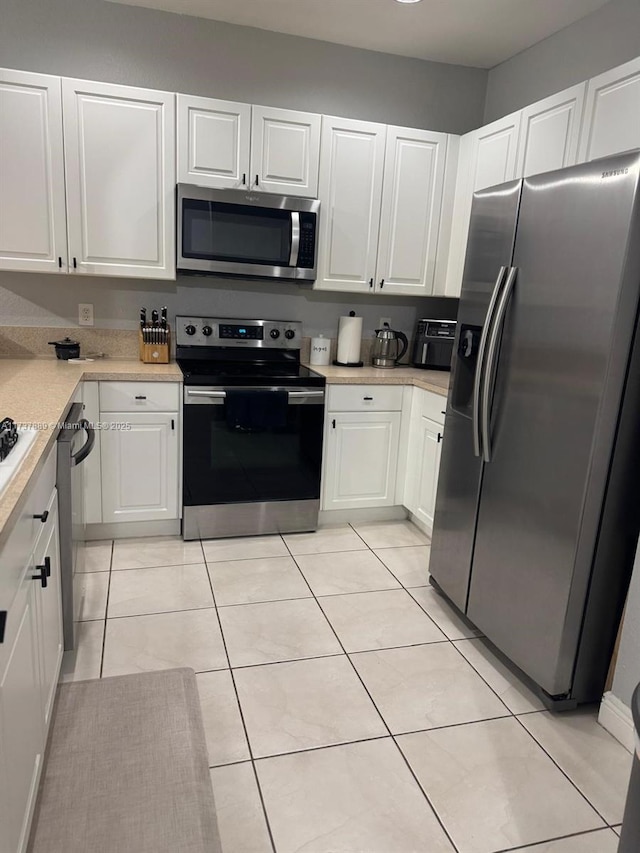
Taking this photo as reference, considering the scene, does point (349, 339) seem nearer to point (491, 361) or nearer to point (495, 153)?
point (495, 153)

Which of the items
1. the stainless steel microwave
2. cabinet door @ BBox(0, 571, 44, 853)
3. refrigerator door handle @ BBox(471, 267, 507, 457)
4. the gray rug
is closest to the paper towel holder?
the stainless steel microwave

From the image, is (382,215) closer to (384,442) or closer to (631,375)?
(384,442)

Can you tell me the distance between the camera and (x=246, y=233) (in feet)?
10.2

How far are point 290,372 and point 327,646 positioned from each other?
156cm

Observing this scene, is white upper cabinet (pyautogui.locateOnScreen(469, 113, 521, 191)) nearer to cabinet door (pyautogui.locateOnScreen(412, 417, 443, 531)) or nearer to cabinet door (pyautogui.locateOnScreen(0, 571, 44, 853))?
cabinet door (pyautogui.locateOnScreen(412, 417, 443, 531))

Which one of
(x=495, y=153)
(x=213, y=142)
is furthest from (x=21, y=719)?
(x=495, y=153)

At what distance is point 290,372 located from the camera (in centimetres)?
331

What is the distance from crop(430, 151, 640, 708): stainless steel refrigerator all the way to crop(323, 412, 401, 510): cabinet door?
998 millimetres

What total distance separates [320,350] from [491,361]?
1594 millimetres

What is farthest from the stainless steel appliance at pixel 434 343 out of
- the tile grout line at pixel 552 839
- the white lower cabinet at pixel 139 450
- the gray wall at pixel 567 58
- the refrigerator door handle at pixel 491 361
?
the tile grout line at pixel 552 839

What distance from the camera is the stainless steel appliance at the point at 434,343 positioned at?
356 centimetres

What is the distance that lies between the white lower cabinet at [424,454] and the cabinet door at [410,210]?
70 centimetres

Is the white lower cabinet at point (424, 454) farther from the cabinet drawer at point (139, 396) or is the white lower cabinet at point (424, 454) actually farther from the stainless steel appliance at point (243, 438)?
the cabinet drawer at point (139, 396)

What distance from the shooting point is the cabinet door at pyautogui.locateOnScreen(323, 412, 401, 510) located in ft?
10.7
